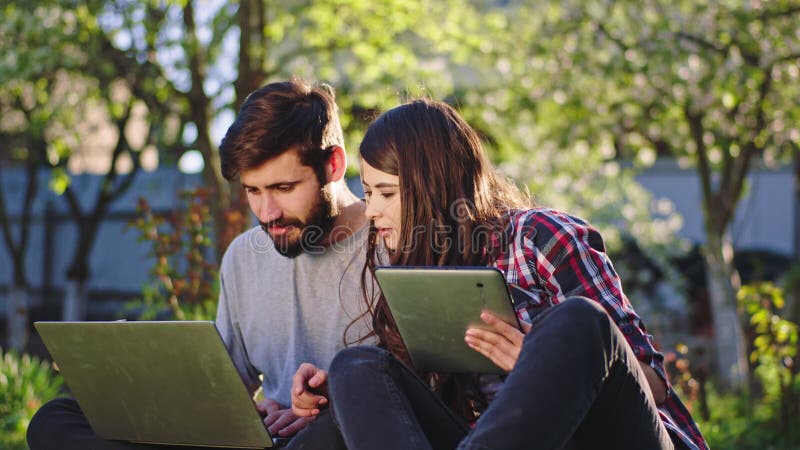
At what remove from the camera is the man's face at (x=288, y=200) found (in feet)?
10.1

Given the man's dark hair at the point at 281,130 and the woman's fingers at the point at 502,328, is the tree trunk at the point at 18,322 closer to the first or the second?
the man's dark hair at the point at 281,130

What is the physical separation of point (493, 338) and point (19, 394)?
401cm

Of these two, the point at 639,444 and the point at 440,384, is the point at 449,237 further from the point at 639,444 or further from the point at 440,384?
the point at 639,444

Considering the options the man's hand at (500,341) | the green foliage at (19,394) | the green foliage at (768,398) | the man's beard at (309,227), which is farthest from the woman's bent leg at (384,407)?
the green foliage at (19,394)

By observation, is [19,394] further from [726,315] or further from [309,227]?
[726,315]

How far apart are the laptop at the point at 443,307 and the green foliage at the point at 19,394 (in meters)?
3.08

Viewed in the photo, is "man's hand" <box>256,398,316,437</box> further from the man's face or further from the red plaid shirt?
the red plaid shirt

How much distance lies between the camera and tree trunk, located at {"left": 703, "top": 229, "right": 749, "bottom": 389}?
6.86 meters

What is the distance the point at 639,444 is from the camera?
2.14m

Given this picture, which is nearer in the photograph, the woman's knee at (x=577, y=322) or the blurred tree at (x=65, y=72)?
the woman's knee at (x=577, y=322)

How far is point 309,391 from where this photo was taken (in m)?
2.63

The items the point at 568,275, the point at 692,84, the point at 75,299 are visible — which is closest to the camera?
the point at 568,275

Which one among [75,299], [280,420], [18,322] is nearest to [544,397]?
[280,420]

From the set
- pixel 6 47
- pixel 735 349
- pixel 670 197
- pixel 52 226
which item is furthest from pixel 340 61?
pixel 670 197
